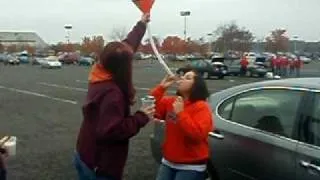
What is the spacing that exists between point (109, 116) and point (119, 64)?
34 cm

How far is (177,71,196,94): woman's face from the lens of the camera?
4070 mm

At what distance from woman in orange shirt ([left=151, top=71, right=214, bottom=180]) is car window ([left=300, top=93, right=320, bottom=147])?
70 centimetres

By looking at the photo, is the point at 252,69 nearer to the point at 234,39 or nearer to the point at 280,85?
the point at 280,85

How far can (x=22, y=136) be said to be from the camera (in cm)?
1070

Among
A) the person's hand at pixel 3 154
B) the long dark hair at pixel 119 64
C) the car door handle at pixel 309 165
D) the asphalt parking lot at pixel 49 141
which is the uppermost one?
the long dark hair at pixel 119 64

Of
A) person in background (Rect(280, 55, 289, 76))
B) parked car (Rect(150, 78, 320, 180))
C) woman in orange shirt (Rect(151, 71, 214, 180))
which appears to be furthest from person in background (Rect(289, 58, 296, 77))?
woman in orange shirt (Rect(151, 71, 214, 180))

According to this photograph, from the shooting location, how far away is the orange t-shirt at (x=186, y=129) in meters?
3.90

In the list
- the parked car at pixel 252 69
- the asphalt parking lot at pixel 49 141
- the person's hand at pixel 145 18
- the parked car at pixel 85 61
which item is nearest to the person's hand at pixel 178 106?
the person's hand at pixel 145 18

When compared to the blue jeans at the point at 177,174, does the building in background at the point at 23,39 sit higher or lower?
higher

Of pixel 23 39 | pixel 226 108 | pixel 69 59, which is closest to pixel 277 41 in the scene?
pixel 69 59

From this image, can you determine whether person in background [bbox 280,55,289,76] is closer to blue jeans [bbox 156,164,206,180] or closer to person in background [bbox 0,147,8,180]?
blue jeans [bbox 156,164,206,180]

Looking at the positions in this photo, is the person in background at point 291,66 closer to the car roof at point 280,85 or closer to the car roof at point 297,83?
the car roof at point 280,85

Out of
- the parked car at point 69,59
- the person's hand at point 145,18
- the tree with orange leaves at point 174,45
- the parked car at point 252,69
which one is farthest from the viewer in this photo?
the tree with orange leaves at point 174,45

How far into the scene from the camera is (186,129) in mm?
3873
